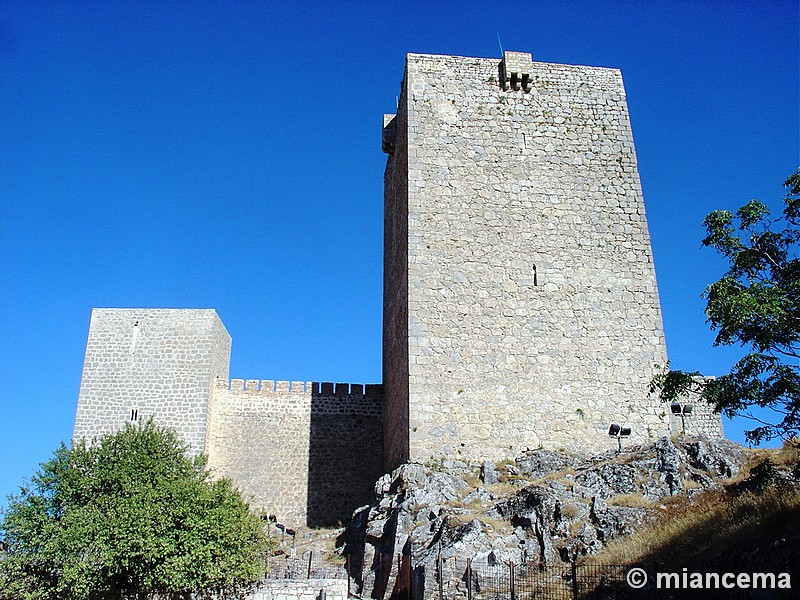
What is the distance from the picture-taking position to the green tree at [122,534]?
13.0m

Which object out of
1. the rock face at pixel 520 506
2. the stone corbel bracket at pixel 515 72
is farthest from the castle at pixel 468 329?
the rock face at pixel 520 506

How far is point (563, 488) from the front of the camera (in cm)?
1299

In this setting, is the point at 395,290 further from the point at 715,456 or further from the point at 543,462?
the point at 715,456

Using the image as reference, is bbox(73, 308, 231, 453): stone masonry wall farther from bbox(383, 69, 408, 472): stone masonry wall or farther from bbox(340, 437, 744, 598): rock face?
bbox(340, 437, 744, 598): rock face

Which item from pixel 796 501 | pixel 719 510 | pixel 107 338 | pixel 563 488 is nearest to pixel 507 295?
pixel 563 488

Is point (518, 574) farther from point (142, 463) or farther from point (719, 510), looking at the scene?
point (142, 463)

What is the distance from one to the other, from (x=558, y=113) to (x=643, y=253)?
161 inches

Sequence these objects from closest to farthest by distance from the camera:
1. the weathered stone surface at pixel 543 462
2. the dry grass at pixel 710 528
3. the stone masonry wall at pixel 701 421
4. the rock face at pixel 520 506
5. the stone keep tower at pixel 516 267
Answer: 1. the dry grass at pixel 710 528
2. the rock face at pixel 520 506
3. the weathered stone surface at pixel 543 462
4. the stone keep tower at pixel 516 267
5. the stone masonry wall at pixel 701 421

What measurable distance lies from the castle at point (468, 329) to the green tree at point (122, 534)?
4.00 metres

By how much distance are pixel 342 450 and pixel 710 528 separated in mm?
11735

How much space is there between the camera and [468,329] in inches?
620

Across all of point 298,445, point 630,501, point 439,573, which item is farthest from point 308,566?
point 298,445

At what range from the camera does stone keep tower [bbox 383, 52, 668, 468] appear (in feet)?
50.2

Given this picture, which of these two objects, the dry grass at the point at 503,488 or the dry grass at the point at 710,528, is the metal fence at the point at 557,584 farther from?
the dry grass at the point at 503,488
